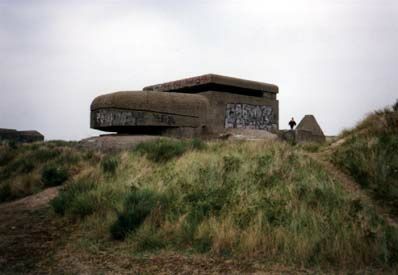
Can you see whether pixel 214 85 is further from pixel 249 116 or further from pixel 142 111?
pixel 142 111

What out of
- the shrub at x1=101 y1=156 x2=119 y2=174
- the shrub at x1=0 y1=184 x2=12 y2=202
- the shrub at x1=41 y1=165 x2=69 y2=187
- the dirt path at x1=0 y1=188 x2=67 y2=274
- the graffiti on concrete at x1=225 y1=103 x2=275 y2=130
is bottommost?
the dirt path at x1=0 y1=188 x2=67 y2=274

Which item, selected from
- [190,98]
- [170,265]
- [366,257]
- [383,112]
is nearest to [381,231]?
[366,257]

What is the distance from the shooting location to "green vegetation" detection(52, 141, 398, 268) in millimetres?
4648

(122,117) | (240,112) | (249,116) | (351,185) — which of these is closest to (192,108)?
(122,117)

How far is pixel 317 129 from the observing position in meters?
15.5

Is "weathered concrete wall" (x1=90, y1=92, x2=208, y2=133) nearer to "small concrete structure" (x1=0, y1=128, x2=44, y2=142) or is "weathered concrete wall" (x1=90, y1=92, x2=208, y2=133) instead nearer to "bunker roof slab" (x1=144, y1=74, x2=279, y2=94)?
"bunker roof slab" (x1=144, y1=74, x2=279, y2=94)

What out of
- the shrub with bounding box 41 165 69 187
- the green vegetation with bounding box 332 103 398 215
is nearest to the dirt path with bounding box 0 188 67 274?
the shrub with bounding box 41 165 69 187

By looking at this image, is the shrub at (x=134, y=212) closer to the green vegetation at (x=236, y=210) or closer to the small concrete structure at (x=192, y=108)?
the green vegetation at (x=236, y=210)

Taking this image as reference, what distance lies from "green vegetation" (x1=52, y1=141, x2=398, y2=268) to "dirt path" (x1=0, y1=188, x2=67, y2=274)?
43 centimetres

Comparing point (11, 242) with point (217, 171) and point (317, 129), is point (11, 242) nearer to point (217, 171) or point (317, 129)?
point (217, 171)

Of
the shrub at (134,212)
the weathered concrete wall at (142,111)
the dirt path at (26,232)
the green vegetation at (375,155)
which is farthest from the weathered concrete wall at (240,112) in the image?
the shrub at (134,212)

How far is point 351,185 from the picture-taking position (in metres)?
6.59

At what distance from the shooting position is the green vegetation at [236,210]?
465 cm

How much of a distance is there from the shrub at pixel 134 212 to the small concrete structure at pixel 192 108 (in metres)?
3.85
